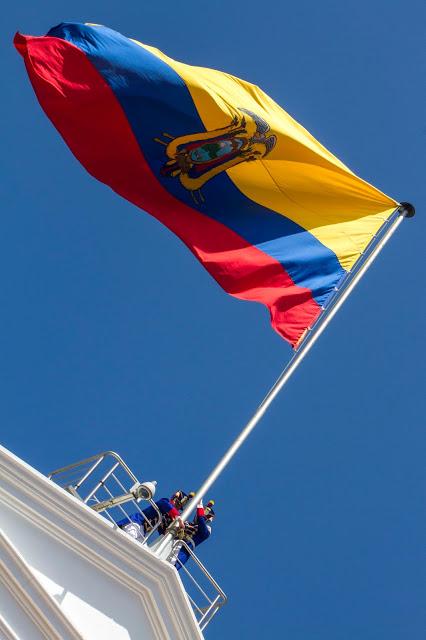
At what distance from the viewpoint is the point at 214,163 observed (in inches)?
577

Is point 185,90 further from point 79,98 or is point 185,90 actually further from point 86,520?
point 86,520

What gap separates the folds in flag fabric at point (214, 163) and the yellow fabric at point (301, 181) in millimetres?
22

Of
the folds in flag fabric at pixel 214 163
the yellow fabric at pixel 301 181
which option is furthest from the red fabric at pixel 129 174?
the yellow fabric at pixel 301 181

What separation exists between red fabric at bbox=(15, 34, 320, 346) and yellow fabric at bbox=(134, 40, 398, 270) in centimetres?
124

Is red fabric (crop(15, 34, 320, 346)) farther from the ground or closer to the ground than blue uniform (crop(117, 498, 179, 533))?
farther from the ground

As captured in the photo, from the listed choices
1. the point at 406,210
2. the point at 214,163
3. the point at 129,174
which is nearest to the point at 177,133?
the point at 214,163

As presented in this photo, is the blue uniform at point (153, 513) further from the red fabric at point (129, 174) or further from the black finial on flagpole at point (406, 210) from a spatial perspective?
the black finial on flagpole at point (406, 210)

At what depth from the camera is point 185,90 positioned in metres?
13.9

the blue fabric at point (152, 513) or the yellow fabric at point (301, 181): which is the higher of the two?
the yellow fabric at point (301, 181)

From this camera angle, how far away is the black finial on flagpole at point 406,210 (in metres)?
16.5

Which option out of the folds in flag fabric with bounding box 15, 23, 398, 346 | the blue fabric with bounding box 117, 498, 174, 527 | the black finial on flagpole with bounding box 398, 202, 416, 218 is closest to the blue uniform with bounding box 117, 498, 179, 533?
the blue fabric with bounding box 117, 498, 174, 527

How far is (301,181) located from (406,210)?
2769mm

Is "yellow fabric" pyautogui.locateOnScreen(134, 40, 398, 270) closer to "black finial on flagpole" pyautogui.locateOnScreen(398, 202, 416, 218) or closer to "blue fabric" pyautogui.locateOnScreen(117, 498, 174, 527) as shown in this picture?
"black finial on flagpole" pyautogui.locateOnScreen(398, 202, 416, 218)

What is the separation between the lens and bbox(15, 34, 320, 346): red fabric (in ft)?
43.7
